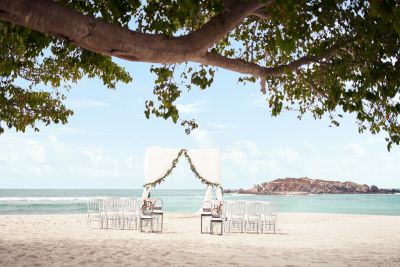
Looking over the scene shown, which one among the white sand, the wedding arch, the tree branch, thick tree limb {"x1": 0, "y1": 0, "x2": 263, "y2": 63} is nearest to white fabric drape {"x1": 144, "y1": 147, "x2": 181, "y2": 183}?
the wedding arch

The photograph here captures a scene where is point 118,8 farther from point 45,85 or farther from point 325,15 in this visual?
point 45,85

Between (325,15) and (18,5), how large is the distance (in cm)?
326

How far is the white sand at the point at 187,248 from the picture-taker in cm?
775

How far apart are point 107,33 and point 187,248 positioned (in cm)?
660

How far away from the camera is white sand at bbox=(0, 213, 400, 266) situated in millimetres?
7754

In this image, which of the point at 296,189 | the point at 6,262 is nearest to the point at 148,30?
the point at 6,262

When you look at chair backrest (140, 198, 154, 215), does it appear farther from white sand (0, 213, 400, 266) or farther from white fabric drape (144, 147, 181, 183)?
white fabric drape (144, 147, 181, 183)

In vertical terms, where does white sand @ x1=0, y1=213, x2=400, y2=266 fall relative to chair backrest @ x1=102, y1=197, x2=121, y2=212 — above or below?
below

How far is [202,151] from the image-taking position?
14688mm

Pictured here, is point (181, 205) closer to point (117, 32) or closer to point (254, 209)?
point (254, 209)

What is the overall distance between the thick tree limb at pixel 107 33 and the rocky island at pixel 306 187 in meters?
80.2

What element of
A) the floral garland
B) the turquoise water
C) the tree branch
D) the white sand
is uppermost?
the tree branch

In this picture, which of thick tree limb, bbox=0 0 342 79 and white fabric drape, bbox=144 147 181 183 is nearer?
thick tree limb, bbox=0 0 342 79

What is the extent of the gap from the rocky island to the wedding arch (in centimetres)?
6953
